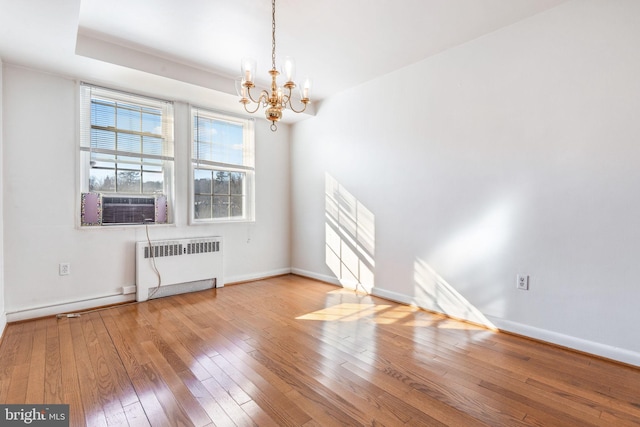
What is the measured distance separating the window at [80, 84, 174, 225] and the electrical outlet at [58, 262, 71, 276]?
0.46 metres

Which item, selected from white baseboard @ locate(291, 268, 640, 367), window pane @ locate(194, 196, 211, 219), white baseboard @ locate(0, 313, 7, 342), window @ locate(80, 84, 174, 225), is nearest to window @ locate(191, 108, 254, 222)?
window pane @ locate(194, 196, 211, 219)

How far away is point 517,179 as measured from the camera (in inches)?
105

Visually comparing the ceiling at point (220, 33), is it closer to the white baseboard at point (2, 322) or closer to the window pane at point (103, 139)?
the window pane at point (103, 139)

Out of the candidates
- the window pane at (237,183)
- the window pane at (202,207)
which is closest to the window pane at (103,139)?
the window pane at (202,207)

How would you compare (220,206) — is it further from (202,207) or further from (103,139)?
(103,139)

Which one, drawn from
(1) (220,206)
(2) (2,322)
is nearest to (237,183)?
(1) (220,206)

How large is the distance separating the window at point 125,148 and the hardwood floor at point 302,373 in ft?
4.64

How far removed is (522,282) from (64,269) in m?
4.50

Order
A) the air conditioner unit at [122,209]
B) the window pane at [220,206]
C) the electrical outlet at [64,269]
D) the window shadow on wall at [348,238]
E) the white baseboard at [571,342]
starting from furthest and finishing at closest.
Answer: the window pane at [220,206] < the window shadow on wall at [348,238] < the air conditioner unit at [122,209] < the electrical outlet at [64,269] < the white baseboard at [571,342]

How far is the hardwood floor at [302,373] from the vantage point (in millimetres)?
1642

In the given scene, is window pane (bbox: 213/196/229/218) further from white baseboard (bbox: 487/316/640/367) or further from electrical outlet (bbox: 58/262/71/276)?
white baseboard (bbox: 487/316/640/367)

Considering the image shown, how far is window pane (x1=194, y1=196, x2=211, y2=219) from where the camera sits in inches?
164

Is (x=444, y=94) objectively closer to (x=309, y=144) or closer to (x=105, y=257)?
(x=309, y=144)

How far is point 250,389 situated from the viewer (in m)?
1.85
